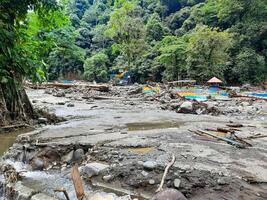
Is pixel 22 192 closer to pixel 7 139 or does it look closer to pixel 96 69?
pixel 7 139

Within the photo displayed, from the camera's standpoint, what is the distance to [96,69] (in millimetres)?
40281

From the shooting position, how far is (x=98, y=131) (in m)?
6.05

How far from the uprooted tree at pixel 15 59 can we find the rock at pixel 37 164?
113 inches

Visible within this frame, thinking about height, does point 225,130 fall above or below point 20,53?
below

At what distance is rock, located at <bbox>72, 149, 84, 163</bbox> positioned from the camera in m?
4.34

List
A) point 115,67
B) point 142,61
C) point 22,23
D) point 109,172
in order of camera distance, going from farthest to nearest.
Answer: point 115,67, point 142,61, point 22,23, point 109,172

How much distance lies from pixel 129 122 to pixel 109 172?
4.14m

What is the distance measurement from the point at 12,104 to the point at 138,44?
3088 cm

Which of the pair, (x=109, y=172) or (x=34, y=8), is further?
(x=34, y=8)

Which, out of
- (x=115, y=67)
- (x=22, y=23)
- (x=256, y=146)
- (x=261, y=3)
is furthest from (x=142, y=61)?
(x=256, y=146)

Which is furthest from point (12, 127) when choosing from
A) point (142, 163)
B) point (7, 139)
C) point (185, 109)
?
point (185, 109)

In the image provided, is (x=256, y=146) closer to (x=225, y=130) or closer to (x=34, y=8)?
(x=225, y=130)

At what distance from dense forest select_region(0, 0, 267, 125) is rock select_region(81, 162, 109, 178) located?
3.97 m

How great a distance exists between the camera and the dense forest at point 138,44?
23.3 feet
